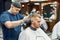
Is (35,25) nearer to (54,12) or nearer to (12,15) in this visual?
(12,15)

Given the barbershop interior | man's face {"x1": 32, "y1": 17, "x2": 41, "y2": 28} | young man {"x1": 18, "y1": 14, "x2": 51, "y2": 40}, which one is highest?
man's face {"x1": 32, "y1": 17, "x2": 41, "y2": 28}

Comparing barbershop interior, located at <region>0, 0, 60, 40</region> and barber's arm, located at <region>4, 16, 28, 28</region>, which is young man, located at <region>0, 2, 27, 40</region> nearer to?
barber's arm, located at <region>4, 16, 28, 28</region>

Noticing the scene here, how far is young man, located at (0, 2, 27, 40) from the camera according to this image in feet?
10.5

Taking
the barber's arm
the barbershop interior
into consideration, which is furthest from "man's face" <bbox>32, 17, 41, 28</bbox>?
the barbershop interior

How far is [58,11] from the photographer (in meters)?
8.30

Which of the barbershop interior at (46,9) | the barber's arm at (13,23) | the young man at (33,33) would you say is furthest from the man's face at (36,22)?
the barbershop interior at (46,9)

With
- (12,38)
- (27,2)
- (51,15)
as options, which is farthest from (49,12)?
(12,38)

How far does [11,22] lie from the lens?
3.22 m

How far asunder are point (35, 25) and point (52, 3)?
5.61 m

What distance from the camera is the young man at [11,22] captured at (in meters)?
3.19

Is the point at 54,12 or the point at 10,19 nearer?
the point at 10,19

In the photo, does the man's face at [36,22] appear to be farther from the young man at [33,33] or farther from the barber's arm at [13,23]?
the barber's arm at [13,23]

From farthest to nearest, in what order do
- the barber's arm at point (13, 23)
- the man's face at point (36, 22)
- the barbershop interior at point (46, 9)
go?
the barbershop interior at point (46, 9) → the barber's arm at point (13, 23) → the man's face at point (36, 22)

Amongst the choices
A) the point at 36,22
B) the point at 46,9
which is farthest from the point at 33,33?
the point at 46,9
